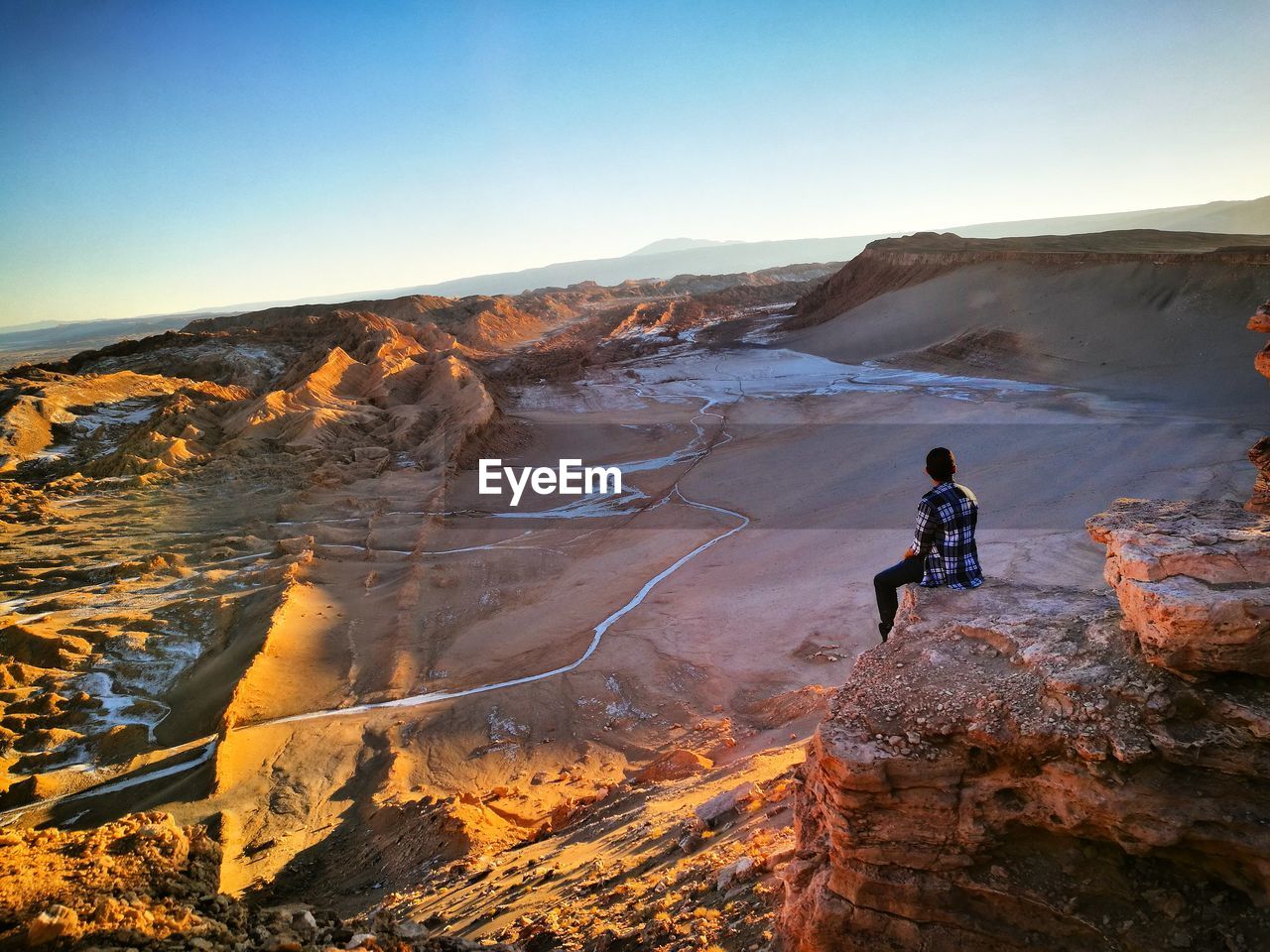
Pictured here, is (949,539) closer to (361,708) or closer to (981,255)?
(361,708)

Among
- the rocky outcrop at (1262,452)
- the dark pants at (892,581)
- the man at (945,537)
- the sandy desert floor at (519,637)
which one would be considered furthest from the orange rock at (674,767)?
the rocky outcrop at (1262,452)

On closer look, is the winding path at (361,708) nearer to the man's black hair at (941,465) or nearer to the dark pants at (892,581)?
the dark pants at (892,581)

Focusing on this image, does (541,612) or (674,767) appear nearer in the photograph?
(674,767)

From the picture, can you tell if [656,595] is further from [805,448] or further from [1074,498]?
[805,448]

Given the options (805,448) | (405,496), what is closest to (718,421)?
(805,448)

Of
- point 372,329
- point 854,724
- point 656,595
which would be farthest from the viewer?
point 372,329

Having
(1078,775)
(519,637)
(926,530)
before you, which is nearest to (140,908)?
(1078,775)
